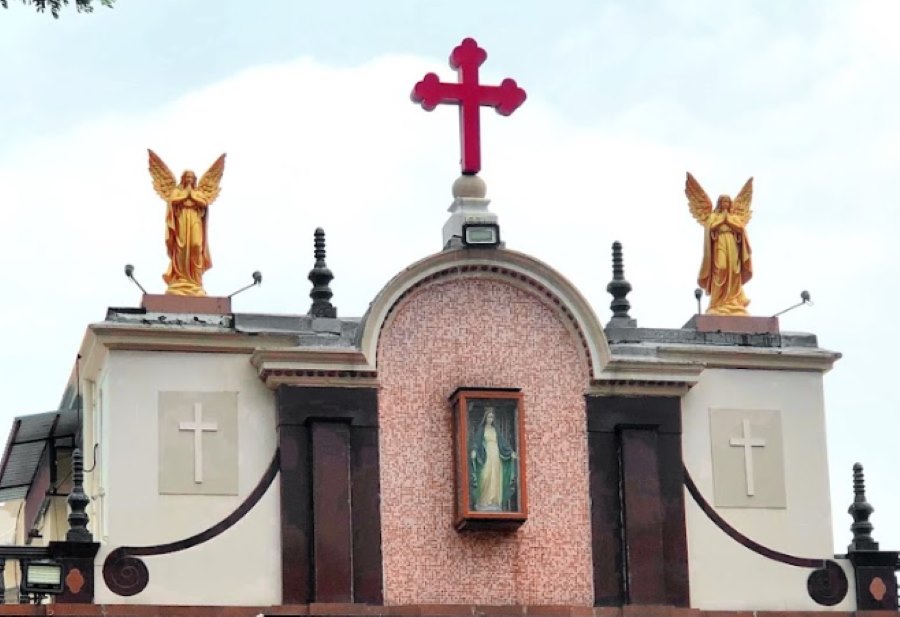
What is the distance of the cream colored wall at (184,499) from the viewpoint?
2644cm

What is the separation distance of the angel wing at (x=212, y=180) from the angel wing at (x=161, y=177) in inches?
10.8

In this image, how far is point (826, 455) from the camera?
2838 centimetres

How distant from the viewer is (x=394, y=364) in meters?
27.4

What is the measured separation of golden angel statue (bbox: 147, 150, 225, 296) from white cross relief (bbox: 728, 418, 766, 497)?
18.2 feet

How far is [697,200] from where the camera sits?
28.8 metres

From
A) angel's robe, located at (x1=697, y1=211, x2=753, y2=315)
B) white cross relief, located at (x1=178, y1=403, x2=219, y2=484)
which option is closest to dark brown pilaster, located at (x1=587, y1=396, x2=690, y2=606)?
angel's robe, located at (x1=697, y1=211, x2=753, y2=315)

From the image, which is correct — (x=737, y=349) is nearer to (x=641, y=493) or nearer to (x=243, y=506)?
(x=641, y=493)

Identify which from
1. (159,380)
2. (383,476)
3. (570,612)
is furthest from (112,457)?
(570,612)

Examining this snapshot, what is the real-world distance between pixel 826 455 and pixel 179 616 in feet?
22.4

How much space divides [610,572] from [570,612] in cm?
61

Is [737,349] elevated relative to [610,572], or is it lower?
elevated

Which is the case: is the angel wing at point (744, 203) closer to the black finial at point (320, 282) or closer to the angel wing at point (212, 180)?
the black finial at point (320, 282)

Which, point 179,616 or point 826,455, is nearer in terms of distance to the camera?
point 179,616

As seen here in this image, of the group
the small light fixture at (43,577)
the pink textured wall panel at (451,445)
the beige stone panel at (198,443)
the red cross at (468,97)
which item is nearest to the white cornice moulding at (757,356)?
the pink textured wall panel at (451,445)
